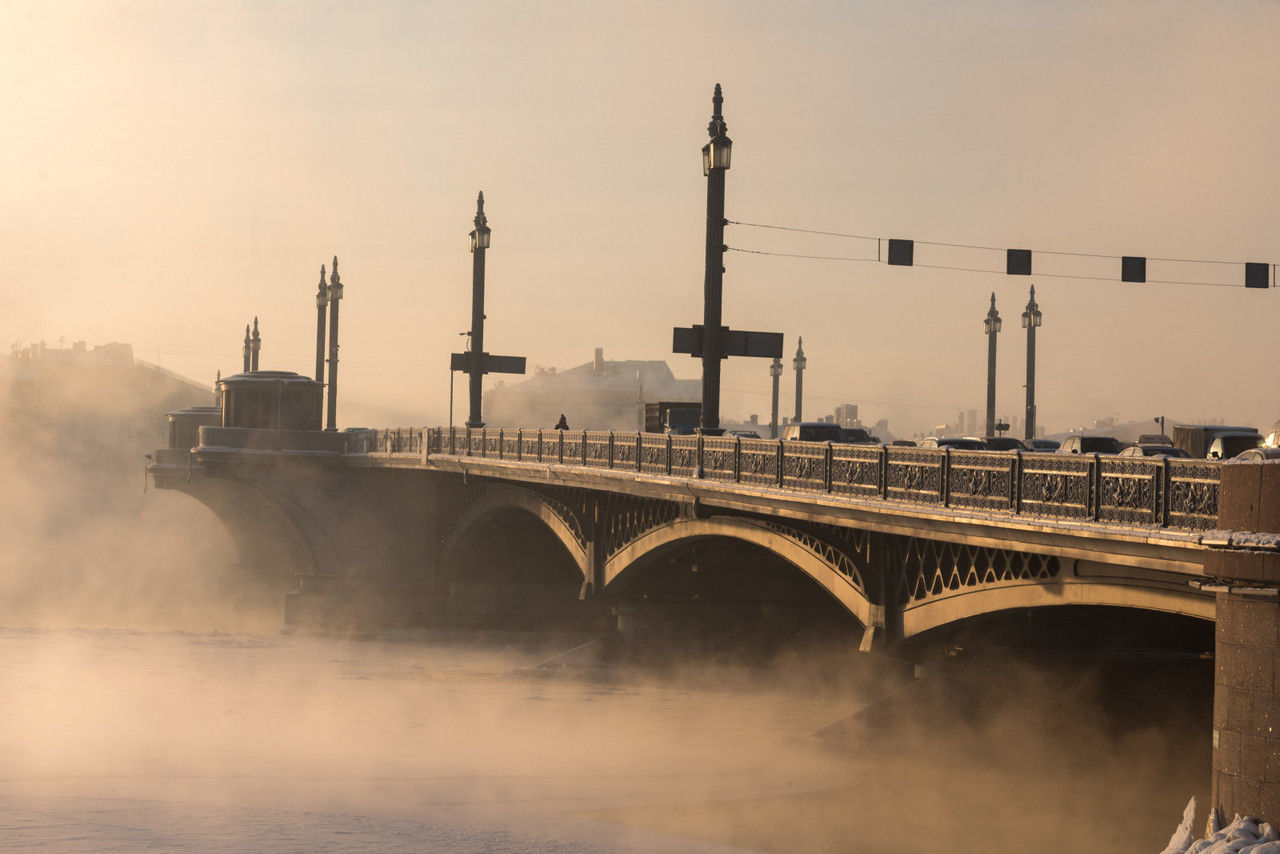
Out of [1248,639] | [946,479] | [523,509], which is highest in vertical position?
[946,479]

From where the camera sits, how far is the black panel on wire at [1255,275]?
2742 centimetres

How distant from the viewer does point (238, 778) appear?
27375 mm

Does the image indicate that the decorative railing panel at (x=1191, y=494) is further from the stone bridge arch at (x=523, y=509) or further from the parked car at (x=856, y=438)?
the stone bridge arch at (x=523, y=509)

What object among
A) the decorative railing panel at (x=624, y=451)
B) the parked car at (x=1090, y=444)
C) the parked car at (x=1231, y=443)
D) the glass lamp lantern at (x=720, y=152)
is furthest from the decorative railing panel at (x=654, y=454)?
the parked car at (x=1231, y=443)

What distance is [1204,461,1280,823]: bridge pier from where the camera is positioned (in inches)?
483

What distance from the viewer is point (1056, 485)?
15.3 m

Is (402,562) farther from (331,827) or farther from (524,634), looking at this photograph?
(331,827)

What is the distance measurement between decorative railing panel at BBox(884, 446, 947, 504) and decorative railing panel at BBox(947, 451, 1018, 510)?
23cm

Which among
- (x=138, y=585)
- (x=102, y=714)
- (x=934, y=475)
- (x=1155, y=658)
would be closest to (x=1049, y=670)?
(x=1155, y=658)

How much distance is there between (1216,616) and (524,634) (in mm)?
40007

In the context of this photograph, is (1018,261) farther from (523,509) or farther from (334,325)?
(334,325)

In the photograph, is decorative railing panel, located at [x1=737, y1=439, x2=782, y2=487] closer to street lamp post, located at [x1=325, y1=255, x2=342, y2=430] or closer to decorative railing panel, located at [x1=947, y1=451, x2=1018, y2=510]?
decorative railing panel, located at [x1=947, y1=451, x2=1018, y2=510]

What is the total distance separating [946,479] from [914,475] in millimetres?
944

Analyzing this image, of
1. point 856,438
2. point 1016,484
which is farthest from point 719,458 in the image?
point 856,438
